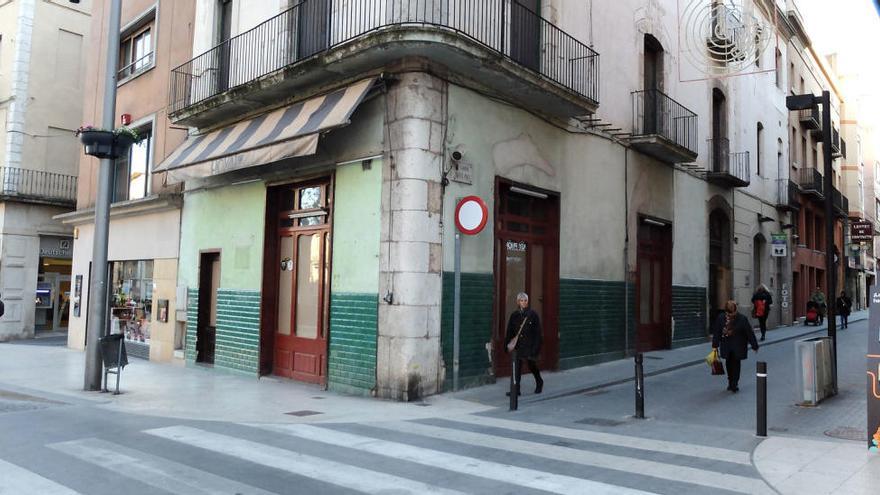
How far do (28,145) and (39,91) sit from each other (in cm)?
198

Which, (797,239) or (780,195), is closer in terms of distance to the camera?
(780,195)

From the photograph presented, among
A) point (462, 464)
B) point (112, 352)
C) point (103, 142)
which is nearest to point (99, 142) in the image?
point (103, 142)

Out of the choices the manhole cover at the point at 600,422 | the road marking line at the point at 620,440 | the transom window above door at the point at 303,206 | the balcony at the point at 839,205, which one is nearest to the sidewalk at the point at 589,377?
the road marking line at the point at 620,440

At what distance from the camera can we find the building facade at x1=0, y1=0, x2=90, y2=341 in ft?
71.4

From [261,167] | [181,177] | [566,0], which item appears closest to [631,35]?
[566,0]

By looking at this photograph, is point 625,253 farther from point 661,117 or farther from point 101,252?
point 101,252

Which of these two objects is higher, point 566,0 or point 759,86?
point 759,86

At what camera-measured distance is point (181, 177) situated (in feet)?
43.0

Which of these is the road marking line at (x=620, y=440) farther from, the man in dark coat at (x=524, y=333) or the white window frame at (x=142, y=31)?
the white window frame at (x=142, y=31)

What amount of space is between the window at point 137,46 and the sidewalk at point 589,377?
40.7 feet

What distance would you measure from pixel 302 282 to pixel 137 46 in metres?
10.2

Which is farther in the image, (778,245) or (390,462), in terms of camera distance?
(778,245)

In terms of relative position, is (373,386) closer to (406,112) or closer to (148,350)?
(406,112)

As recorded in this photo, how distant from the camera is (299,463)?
19.9 ft
